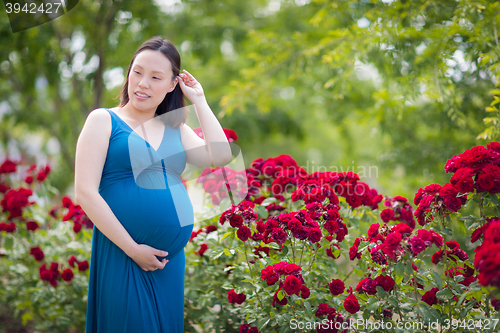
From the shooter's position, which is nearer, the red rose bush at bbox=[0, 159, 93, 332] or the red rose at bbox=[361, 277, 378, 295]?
the red rose at bbox=[361, 277, 378, 295]

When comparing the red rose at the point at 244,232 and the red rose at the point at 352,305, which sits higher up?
the red rose at the point at 244,232

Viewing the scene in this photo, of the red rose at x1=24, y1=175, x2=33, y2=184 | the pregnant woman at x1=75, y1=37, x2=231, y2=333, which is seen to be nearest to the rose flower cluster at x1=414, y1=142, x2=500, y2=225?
the pregnant woman at x1=75, y1=37, x2=231, y2=333

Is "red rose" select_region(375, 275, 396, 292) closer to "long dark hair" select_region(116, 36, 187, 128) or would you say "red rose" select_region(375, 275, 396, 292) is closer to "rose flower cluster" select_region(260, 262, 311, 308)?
"rose flower cluster" select_region(260, 262, 311, 308)

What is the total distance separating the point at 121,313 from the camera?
4.95 feet

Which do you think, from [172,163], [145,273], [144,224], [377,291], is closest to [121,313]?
[145,273]

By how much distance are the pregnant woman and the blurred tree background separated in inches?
84.3

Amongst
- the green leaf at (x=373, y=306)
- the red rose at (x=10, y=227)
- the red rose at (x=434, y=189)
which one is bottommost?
the green leaf at (x=373, y=306)

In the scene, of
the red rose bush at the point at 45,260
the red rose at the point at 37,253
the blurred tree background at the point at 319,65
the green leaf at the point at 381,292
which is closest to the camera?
the green leaf at the point at 381,292

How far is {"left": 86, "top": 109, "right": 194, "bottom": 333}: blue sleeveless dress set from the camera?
4.94 ft

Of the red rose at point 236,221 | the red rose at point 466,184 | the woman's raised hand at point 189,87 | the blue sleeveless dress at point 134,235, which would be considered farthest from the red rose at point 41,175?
the red rose at point 466,184

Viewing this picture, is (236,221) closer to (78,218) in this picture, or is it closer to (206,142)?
(206,142)

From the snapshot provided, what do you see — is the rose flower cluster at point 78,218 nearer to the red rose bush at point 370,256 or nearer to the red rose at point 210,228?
the red rose at point 210,228

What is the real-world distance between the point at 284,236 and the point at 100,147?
0.96 metres

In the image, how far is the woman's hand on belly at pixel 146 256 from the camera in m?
1.48
